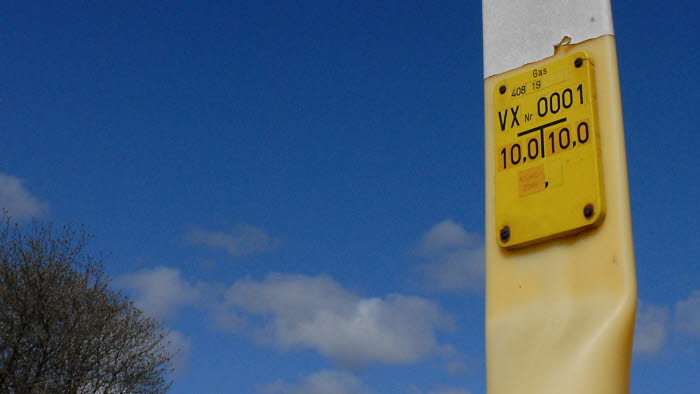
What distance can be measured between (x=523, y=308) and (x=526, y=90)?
643 millimetres

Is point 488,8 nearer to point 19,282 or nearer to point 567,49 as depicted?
point 567,49

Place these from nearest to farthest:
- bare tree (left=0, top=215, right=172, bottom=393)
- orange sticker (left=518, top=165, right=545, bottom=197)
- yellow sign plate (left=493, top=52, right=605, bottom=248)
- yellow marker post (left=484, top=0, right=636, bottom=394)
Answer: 1. yellow marker post (left=484, top=0, right=636, bottom=394)
2. yellow sign plate (left=493, top=52, right=605, bottom=248)
3. orange sticker (left=518, top=165, right=545, bottom=197)
4. bare tree (left=0, top=215, right=172, bottom=393)

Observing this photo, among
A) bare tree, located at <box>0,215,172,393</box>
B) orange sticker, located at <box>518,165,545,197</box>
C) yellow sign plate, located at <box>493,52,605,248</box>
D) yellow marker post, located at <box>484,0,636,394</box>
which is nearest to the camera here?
yellow marker post, located at <box>484,0,636,394</box>

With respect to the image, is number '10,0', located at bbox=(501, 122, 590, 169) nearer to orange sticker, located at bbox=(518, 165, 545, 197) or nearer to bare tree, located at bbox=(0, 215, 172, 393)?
orange sticker, located at bbox=(518, 165, 545, 197)

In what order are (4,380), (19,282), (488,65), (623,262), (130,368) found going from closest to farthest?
(623,262)
(488,65)
(4,380)
(19,282)
(130,368)

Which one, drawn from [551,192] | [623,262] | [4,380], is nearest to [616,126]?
[551,192]

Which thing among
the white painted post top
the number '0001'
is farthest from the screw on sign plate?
the white painted post top

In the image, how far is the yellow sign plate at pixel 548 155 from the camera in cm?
181

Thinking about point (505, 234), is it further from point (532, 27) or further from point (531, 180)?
point (532, 27)

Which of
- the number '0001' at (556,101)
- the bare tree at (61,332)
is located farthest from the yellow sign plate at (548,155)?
the bare tree at (61,332)

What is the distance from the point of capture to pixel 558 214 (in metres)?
1.84

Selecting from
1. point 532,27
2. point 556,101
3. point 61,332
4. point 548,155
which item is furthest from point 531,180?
point 61,332

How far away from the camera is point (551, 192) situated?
1886 millimetres

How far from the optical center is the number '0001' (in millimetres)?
1932
